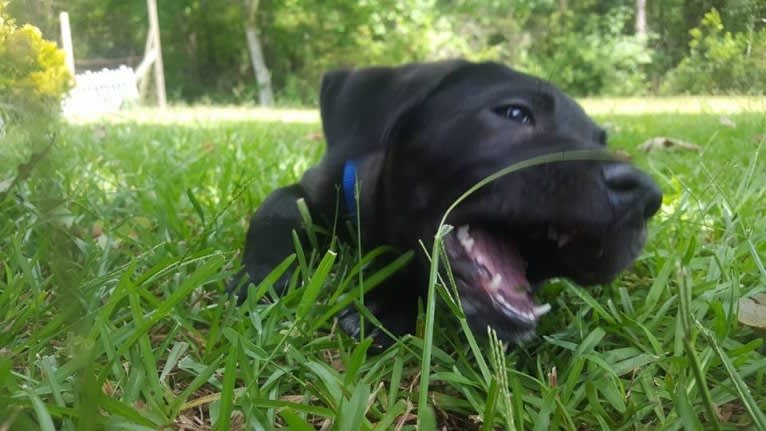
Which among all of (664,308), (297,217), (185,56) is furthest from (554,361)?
(185,56)

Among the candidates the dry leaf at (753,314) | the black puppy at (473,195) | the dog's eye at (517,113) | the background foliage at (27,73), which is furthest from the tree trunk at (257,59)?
the background foliage at (27,73)

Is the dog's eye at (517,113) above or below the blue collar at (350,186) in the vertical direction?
above

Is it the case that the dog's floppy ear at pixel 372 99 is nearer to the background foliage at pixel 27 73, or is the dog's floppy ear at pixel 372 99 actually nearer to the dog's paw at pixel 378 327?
the dog's paw at pixel 378 327

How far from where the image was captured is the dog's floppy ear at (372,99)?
5.04 feet

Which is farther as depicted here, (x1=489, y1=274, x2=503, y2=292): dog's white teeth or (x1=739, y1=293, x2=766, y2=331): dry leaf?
(x1=489, y1=274, x2=503, y2=292): dog's white teeth

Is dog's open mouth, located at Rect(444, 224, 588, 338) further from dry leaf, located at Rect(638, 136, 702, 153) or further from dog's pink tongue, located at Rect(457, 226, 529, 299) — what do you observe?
dry leaf, located at Rect(638, 136, 702, 153)

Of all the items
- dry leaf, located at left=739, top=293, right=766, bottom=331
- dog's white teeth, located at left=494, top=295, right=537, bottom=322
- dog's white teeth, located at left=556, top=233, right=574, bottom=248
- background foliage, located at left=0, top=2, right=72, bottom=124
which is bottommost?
dog's white teeth, located at left=494, top=295, right=537, bottom=322

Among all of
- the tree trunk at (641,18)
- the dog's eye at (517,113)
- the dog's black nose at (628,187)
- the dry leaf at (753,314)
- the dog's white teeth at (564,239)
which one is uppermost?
the tree trunk at (641,18)

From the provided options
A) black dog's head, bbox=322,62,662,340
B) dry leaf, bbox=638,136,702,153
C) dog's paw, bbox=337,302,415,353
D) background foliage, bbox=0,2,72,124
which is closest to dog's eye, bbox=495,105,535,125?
black dog's head, bbox=322,62,662,340

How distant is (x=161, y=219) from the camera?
69.2 inches

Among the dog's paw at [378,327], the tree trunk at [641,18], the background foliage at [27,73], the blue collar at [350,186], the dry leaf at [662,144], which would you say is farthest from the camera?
the dry leaf at [662,144]

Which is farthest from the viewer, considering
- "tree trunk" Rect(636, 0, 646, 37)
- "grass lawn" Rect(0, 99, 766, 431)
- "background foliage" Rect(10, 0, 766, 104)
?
"tree trunk" Rect(636, 0, 646, 37)

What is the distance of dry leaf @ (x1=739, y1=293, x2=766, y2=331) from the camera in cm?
109

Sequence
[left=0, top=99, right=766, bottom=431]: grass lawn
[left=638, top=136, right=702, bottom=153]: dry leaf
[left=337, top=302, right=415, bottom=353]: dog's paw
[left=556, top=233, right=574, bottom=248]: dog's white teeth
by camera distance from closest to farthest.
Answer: [left=0, top=99, right=766, bottom=431]: grass lawn
[left=337, top=302, right=415, bottom=353]: dog's paw
[left=556, top=233, right=574, bottom=248]: dog's white teeth
[left=638, top=136, right=702, bottom=153]: dry leaf
